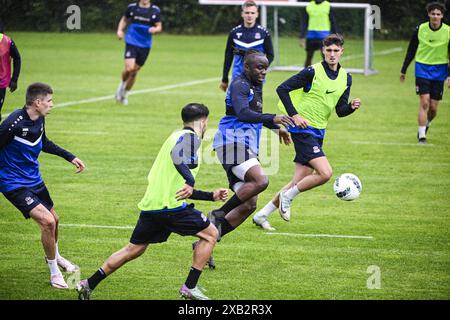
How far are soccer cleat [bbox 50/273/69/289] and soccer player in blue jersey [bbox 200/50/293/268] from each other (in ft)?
5.18

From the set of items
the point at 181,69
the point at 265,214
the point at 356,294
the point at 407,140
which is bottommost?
the point at 181,69

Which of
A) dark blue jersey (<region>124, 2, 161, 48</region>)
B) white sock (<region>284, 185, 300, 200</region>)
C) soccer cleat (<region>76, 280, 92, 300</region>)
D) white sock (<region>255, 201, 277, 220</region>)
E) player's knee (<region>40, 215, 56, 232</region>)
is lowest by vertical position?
dark blue jersey (<region>124, 2, 161, 48</region>)

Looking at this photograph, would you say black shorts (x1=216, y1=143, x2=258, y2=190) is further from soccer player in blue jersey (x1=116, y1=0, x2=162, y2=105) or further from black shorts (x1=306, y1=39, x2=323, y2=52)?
black shorts (x1=306, y1=39, x2=323, y2=52)

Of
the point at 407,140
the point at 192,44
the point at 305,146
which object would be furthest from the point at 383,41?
the point at 305,146

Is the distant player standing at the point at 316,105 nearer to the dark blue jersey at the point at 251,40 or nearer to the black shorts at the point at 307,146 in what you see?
the black shorts at the point at 307,146

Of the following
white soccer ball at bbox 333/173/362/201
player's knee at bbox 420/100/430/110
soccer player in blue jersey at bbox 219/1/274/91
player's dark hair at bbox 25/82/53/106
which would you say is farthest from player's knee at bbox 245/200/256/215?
player's knee at bbox 420/100/430/110

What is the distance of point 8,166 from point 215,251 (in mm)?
2654

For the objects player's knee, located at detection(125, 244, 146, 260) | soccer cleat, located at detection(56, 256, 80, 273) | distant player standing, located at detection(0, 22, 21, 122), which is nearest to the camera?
player's knee, located at detection(125, 244, 146, 260)

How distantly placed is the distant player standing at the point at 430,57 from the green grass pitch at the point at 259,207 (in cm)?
92

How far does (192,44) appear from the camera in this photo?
3634 cm

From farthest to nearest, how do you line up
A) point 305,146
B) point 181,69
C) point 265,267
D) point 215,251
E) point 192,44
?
point 192,44 → point 181,69 → point 305,146 → point 215,251 → point 265,267

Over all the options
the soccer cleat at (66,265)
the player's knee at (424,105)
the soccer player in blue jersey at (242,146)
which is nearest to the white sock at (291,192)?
the soccer player in blue jersey at (242,146)

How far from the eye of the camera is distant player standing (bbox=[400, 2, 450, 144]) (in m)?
17.1
